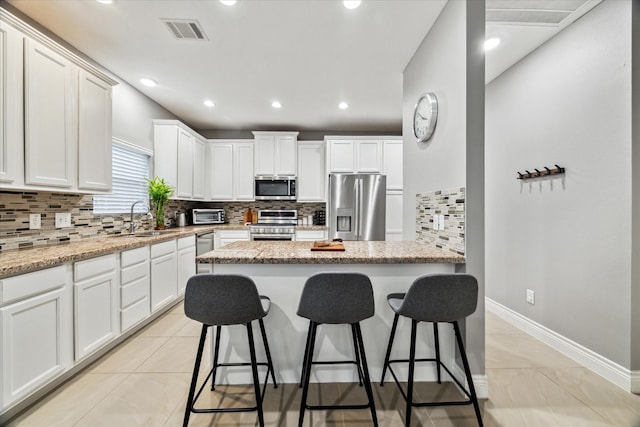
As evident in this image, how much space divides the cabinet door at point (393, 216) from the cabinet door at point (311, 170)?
3.65 feet

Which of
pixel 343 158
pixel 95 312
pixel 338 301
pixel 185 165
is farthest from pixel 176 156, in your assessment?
pixel 338 301

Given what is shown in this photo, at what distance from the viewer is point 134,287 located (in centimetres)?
262

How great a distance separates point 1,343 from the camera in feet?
4.91

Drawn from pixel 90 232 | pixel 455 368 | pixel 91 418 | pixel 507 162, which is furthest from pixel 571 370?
pixel 90 232

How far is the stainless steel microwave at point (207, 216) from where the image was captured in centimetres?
468

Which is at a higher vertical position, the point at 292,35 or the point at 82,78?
the point at 292,35

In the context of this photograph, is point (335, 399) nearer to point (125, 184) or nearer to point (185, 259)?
point (185, 259)

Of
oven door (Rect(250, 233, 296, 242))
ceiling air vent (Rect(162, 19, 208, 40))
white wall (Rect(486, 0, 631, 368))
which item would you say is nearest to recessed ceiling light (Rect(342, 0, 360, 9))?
ceiling air vent (Rect(162, 19, 208, 40))

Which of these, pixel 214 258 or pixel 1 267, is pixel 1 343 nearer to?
pixel 1 267

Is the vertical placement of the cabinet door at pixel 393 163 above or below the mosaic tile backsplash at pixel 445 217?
above

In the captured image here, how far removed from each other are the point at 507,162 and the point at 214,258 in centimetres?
299

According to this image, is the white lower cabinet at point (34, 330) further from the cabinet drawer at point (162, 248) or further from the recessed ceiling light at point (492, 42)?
the recessed ceiling light at point (492, 42)

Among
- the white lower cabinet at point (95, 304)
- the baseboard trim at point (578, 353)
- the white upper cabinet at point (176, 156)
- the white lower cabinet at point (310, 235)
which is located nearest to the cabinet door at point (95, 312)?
the white lower cabinet at point (95, 304)

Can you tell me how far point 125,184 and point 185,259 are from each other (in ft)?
3.70
